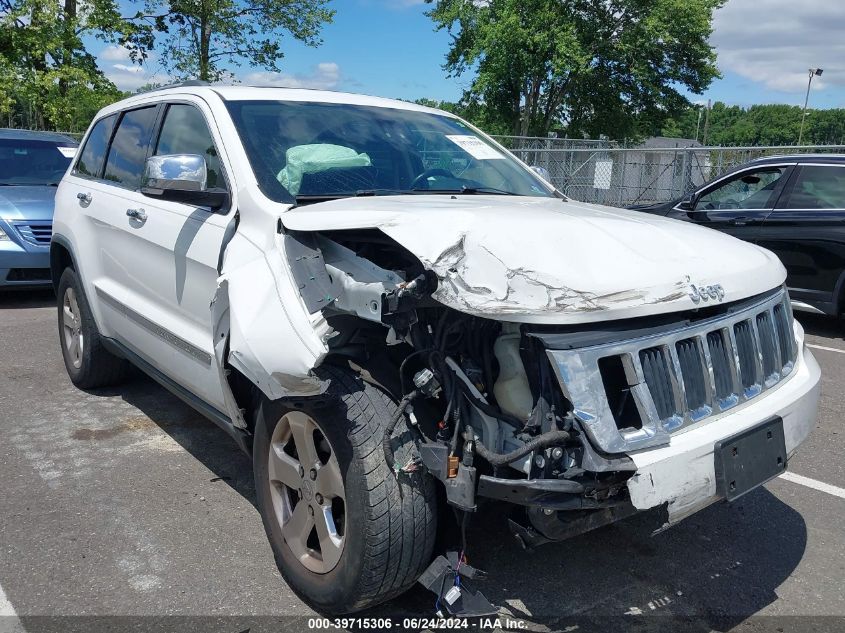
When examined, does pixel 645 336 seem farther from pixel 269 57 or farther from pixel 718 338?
pixel 269 57

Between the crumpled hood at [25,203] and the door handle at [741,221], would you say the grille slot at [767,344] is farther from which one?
the crumpled hood at [25,203]

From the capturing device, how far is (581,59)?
95.3 ft

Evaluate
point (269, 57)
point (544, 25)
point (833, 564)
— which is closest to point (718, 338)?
point (833, 564)

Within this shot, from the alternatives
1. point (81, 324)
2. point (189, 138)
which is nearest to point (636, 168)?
point (81, 324)

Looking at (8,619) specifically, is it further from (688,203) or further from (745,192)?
(745,192)

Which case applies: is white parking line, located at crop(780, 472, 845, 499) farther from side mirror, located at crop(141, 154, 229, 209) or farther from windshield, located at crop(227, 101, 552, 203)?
side mirror, located at crop(141, 154, 229, 209)

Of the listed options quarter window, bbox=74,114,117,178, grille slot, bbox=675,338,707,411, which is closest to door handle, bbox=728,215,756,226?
grille slot, bbox=675,338,707,411

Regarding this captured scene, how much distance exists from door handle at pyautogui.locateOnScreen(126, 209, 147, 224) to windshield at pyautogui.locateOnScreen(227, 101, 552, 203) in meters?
0.84

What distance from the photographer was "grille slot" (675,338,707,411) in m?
2.46

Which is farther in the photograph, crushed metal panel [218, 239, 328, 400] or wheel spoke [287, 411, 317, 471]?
wheel spoke [287, 411, 317, 471]

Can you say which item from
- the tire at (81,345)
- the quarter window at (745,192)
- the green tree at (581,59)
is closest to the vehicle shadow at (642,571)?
the tire at (81,345)

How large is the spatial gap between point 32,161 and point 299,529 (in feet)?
28.3

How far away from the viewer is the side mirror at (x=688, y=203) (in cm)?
861

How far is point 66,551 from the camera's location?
3.27 metres
